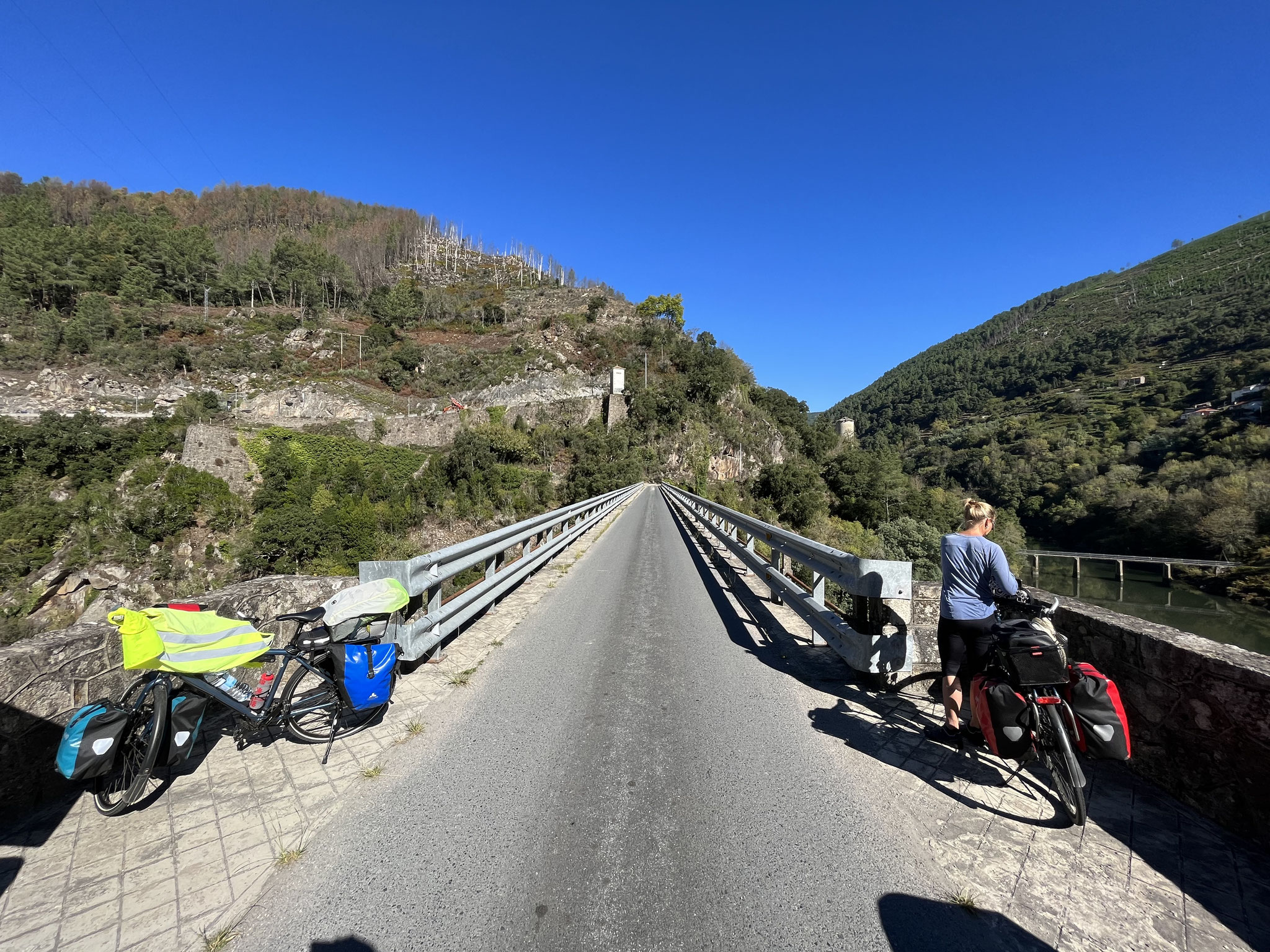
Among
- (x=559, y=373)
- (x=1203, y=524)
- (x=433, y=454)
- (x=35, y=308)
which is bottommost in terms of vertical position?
(x=1203, y=524)

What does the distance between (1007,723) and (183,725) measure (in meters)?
4.29

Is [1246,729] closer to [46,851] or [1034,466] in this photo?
[46,851]

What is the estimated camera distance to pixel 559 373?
2124 inches

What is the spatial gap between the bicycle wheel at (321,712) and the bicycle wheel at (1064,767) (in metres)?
3.85

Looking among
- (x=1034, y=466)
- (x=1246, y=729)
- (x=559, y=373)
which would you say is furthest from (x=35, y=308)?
(x=1034, y=466)

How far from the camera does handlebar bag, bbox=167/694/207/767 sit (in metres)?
2.41

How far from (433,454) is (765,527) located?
3130 cm

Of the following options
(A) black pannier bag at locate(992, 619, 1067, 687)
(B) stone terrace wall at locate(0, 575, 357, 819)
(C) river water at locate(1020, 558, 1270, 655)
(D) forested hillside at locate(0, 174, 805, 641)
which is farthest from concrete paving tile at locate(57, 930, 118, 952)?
(C) river water at locate(1020, 558, 1270, 655)

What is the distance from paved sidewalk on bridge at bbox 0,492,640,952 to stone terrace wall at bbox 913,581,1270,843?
4.34 metres

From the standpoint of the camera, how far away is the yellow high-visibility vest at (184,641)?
225 cm

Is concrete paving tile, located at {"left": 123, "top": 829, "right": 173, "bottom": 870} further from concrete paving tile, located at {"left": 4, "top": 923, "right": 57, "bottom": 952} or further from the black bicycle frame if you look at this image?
the black bicycle frame

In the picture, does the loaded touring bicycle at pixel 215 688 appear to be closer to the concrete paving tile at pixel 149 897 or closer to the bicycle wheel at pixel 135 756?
the bicycle wheel at pixel 135 756

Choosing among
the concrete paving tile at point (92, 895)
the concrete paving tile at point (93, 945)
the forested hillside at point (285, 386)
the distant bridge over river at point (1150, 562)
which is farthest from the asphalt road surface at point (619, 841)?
the distant bridge over river at point (1150, 562)

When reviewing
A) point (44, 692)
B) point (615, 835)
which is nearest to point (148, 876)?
point (44, 692)
